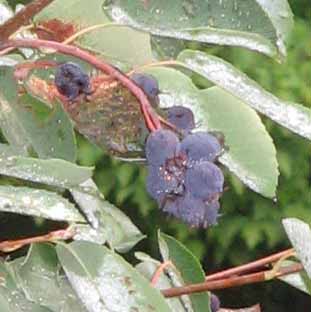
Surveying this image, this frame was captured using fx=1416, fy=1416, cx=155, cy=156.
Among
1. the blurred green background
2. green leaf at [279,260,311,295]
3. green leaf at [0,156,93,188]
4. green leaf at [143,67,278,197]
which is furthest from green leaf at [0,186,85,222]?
the blurred green background

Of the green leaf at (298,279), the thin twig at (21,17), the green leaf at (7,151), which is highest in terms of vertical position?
the thin twig at (21,17)

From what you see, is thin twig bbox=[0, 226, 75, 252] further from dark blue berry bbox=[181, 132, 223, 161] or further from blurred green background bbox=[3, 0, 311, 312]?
blurred green background bbox=[3, 0, 311, 312]

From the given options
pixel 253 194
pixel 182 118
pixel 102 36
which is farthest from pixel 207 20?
pixel 253 194

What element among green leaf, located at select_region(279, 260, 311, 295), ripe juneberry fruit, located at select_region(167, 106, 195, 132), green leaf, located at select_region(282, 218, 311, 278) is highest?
ripe juneberry fruit, located at select_region(167, 106, 195, 132)

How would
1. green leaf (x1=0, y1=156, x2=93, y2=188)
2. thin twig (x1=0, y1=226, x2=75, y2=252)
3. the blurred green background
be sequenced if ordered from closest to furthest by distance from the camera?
green leaf (x1=0, y1=156, x2=93, y2=188), thin twig (x1=0, y1=226, x2=75, y2=252), the blurred green background

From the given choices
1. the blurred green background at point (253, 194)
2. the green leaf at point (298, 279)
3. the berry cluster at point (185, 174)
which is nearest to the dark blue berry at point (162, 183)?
the berry cluster at point (185, 174)

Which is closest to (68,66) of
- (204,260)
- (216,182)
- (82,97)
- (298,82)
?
(82,97)

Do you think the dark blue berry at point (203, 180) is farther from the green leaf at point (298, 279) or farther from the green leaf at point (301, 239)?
the green leaf at point (298, 279)

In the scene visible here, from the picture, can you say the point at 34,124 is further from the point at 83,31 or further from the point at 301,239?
the point at 301,239
